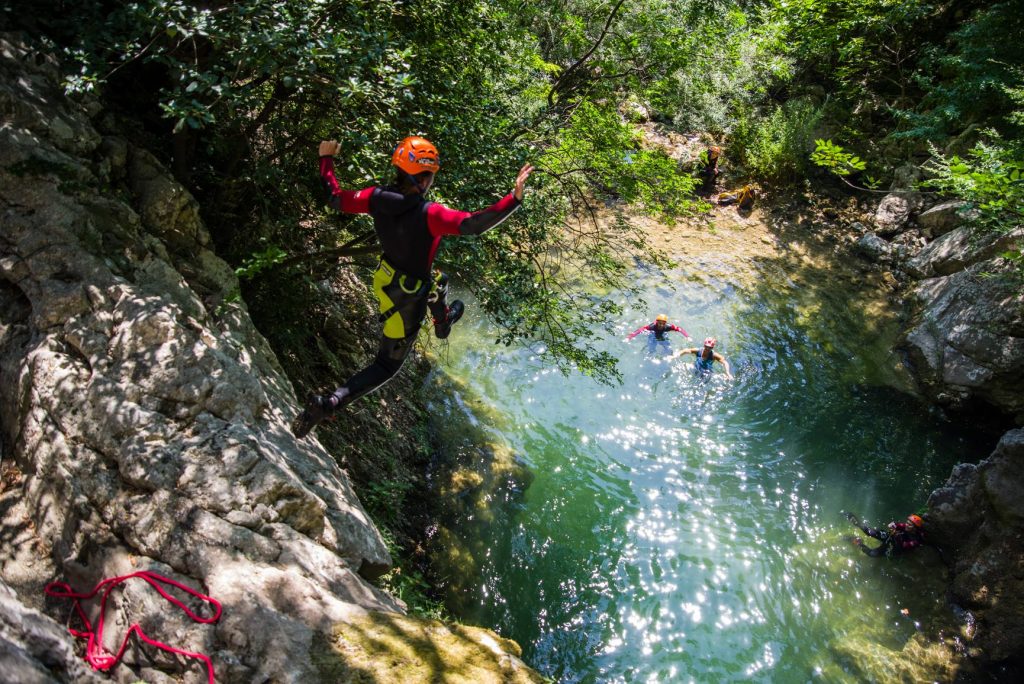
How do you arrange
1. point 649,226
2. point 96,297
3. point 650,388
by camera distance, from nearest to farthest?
point 96,297
point 650,388
point 649,226

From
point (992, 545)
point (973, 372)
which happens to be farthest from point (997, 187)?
point (992, 545)

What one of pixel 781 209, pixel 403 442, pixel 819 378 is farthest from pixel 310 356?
pixel 781 209

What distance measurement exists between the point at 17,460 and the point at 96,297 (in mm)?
1020

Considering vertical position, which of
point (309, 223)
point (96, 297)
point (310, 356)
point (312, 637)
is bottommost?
point (312, 637)

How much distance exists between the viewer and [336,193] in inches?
149

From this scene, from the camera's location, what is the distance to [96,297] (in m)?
3.52

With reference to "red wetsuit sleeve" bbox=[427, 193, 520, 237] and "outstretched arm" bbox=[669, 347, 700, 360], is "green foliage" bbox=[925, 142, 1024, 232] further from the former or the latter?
"red wetsuit sleeve" bbox=[427, 193, 520, 237]

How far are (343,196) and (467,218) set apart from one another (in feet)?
3.10

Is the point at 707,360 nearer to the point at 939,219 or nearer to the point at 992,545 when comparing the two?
the point at 992,545

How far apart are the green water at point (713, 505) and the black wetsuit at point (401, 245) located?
3305 millimetres

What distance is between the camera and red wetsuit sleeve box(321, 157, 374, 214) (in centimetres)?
372

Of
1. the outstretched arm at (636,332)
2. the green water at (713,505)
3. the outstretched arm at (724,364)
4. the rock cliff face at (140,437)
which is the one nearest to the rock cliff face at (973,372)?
the green water at (713,505)

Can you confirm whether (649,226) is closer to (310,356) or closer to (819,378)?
(819,378)

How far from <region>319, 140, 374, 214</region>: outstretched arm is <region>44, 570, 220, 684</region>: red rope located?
2.34 metres
